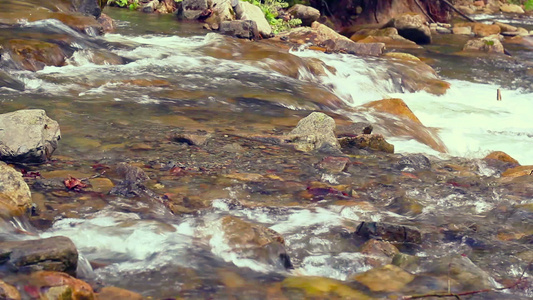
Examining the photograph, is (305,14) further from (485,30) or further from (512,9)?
(512,9)

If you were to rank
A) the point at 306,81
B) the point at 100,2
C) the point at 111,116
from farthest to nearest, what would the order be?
the point at 100,2 < the point at 306,81 < the point at 111,116

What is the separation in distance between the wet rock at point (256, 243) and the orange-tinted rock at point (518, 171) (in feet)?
14.7

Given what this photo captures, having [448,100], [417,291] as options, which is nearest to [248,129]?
[417,291]

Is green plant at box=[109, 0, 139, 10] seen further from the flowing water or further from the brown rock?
the brown rock

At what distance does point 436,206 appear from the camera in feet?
22.8

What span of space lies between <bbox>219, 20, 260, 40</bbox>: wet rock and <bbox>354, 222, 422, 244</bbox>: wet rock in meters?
14.3

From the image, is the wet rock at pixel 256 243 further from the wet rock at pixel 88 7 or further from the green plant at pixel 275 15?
the green plant at pixel 275 15

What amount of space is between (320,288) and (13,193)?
2621mm

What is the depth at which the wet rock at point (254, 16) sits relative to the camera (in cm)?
2092

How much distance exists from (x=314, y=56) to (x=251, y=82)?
539 cm

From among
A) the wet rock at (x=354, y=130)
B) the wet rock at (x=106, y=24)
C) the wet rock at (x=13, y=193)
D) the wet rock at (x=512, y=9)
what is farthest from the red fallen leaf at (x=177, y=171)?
the wet rock at (x=512, y=9)

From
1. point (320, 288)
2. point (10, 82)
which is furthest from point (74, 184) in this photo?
point (10, 82)

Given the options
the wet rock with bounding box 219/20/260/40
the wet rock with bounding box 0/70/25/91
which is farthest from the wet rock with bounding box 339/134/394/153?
Answer: the wet rock with bounding box 219/20/260/40

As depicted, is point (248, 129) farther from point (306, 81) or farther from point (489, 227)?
point (306, 81)
